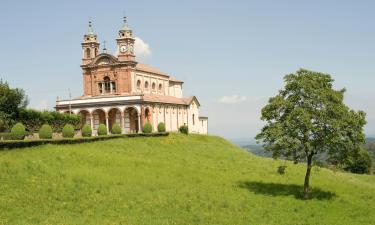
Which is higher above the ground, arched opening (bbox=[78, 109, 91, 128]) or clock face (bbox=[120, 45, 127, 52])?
clock face (bbox=[120, 45, 127, 52])

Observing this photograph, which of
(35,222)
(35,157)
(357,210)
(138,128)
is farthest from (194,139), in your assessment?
(35,222)

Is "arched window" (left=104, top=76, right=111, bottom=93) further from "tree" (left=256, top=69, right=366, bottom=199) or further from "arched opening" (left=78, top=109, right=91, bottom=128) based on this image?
"tree" (left=256, top=69, right=366, bottom=199)

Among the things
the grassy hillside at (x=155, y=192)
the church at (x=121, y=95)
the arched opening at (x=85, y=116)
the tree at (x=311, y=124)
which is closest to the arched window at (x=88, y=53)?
the church at (x=121, y=95)

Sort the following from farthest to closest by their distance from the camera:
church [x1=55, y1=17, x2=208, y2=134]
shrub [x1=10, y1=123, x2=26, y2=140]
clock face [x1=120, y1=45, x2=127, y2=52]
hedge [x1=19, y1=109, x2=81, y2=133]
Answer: clock face [x1=120, y1=45, x2=127, y2=52]
church [x1=55, y1=17, x2=208, y2=134]
hedge [x1=19, y1=109, x2=81, y2=133]
shrub [x1=10, y1=123, x2=26, y2=140]

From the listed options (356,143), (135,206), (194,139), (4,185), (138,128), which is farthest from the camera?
(138,128)

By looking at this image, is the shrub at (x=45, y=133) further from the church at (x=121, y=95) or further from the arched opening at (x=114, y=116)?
the arched opening at (x=114, y=116)

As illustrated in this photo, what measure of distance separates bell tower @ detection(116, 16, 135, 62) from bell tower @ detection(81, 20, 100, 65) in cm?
444

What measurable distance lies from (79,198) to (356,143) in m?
16.3

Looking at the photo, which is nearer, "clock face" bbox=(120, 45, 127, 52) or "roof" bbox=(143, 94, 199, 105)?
"roof" bbox=(143, 94, 199, 105)

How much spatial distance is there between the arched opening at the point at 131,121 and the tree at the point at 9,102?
14478 millimetres

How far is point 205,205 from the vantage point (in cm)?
2545

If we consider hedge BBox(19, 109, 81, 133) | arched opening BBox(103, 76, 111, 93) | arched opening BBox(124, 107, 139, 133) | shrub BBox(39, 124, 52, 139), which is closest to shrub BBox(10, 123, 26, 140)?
shrub BBox(39, 124, 52, 139)

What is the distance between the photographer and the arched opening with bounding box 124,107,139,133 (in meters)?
62.7

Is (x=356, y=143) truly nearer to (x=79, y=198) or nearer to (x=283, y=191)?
(x=283, y=191)
